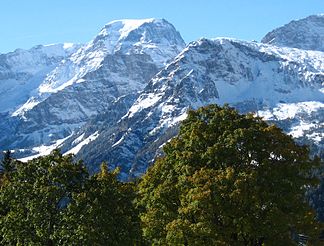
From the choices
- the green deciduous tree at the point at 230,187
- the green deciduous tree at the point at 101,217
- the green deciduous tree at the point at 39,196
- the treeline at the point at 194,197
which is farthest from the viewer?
the green deciduous tree at the point at 230,187

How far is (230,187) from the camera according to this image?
37719mm

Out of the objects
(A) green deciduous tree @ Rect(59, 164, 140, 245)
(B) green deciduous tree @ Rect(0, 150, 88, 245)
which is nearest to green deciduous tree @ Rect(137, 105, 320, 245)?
(A) green deciduous tree @ Rect(59, 164, 140, 245)

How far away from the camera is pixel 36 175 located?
36.9m

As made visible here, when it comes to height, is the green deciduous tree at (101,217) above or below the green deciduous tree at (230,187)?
below

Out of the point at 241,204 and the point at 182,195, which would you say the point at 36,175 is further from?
the point at 241,204

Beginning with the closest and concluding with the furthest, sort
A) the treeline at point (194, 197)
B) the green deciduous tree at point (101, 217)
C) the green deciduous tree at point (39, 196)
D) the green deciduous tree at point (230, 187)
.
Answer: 1. the green deciduous tree at point (101, 217)
2. the green deciduous tree at point (39, 196)
3. the treeline at point (194, 197)
4. the green deciduous tree at point (230, 187)

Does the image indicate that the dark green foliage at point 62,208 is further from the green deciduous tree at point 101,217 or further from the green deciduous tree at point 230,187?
the green deciduous tree at point 230,187

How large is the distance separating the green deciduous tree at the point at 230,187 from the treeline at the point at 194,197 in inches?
2.6

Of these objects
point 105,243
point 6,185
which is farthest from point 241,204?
point 6,185

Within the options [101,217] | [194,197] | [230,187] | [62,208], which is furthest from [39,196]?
[230,187]

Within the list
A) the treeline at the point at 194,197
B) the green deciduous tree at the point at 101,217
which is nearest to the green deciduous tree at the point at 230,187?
the treeline at the point at 194,197

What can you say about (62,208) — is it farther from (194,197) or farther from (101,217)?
(194,197)

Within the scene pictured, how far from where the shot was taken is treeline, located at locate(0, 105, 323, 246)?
35094 mm

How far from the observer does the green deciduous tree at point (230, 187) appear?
3747 centimetres
